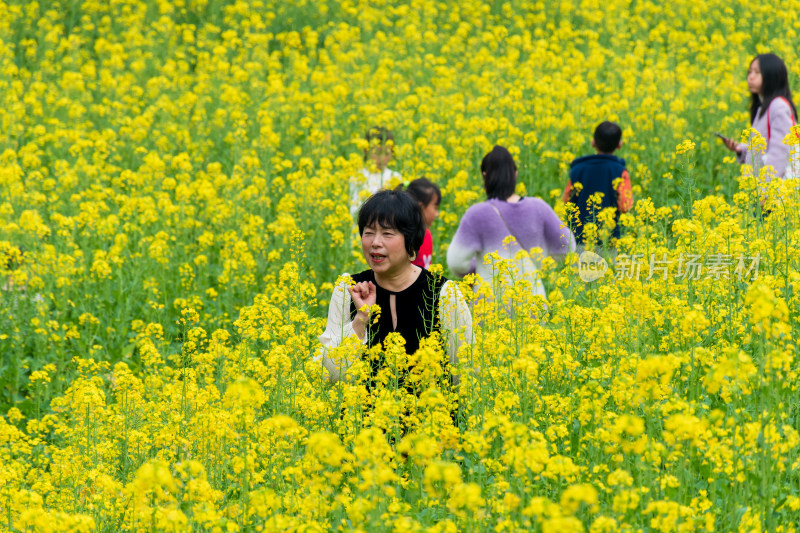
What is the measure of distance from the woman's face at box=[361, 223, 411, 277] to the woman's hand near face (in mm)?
94

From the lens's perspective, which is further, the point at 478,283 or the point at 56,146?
the point at 56,146

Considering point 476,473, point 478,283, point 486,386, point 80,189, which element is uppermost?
point 80,189

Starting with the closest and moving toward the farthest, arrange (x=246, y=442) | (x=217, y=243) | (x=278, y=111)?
(x=246, y=442)
(x=217, y=243)
(x=278, y=111)

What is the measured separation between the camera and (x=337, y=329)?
4.62 m

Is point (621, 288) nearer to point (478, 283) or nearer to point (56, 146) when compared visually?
point (478, 283)

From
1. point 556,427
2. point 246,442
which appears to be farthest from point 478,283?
point 246,442

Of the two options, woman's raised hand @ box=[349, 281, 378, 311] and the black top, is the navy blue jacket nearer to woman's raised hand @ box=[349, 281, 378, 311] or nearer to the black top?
the black top

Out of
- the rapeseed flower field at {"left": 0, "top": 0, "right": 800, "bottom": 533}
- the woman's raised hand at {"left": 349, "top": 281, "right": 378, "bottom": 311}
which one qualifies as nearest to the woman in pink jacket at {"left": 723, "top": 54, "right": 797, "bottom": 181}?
the rapeseed flower field at {"left": 0, "top": 0, "right": 800, "bottom": 533}

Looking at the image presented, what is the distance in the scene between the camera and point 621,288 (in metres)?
5.91

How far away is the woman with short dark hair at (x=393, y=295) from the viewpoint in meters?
4.53

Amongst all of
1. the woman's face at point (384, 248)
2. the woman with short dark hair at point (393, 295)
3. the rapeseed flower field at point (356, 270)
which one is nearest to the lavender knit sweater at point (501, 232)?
the rapeseed flower field at point (356, 270)

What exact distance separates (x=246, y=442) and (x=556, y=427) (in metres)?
1.25

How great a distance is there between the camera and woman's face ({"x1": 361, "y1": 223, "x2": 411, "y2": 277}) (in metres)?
4.50

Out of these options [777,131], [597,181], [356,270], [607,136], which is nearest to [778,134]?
[777,131]
